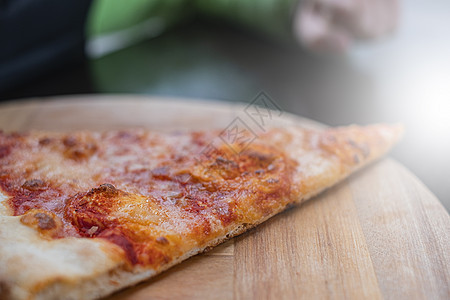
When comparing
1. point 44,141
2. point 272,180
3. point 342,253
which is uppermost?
point 44,141

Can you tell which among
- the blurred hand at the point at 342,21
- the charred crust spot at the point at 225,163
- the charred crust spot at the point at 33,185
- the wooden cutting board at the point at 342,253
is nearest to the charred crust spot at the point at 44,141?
the charred crust spot at the point at 33,185

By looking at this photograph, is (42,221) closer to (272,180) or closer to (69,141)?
(69,141)

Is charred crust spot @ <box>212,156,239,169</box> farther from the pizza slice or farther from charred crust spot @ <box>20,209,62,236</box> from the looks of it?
charred crust spot @ <box>20,209,62,236</box>

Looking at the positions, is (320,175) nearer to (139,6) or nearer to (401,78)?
(401,78)

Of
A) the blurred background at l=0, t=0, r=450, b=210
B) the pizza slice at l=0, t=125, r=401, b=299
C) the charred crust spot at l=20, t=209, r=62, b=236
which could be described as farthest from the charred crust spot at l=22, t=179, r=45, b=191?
the blurred background at l=0, t=0, r=450, b=210

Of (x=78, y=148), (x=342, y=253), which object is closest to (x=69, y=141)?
(x=78, y=148)

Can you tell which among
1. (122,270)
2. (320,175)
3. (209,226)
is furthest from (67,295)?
(320,175)
